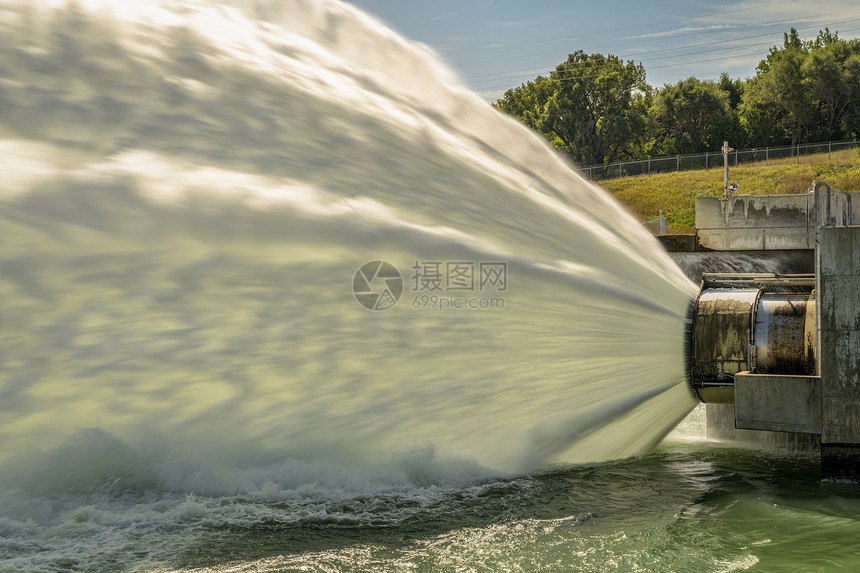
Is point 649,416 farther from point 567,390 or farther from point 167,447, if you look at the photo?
point 167,447

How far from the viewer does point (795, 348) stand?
32.3 ft

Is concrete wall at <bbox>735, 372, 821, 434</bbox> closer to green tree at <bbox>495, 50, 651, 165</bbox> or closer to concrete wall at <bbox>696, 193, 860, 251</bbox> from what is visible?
concrete wall at <bbox>696, 193, 860, 251</bbox>

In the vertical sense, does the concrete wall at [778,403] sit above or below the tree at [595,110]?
below

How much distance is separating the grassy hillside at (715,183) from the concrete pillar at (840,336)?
40148mm

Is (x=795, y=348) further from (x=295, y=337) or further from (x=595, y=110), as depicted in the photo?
(x=595, y=110)

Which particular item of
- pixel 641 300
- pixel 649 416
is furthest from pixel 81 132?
pixel 649 416

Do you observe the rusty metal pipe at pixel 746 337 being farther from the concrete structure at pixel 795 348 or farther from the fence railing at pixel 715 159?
the fence railing at pixel 715 159

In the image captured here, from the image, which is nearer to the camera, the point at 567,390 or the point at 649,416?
the point at 567,390

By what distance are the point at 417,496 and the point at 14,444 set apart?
170 inches

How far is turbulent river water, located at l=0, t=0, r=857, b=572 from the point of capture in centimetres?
759

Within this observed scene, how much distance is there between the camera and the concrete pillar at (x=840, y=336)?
9.23 meters

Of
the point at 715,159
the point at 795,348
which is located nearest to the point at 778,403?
the point at 795,348

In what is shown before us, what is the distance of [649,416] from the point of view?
10.6 meters

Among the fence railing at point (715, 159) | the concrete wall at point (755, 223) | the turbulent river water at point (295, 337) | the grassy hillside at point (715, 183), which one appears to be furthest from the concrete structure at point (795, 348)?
the fence railing at point (715, 159)
